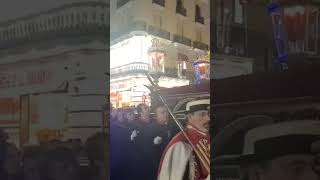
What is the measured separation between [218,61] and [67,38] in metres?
1.30

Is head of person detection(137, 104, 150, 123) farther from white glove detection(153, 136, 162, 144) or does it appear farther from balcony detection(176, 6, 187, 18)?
balcony detection(176, 6, 187, 18)

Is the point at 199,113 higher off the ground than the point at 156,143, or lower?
higher

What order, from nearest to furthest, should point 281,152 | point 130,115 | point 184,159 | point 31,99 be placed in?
point 281,152, point 184,159, point 130,115, point 31,99

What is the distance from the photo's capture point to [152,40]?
3.29 metres

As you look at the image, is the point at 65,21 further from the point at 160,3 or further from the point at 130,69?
the point at 160,3

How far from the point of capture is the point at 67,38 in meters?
3.50

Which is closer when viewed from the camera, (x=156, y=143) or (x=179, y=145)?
(x=179, y=145)

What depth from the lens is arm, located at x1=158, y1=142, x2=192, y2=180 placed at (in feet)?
10.0

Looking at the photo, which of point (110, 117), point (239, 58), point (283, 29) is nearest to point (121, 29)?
point (110, 117)

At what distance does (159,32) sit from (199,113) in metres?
0.62

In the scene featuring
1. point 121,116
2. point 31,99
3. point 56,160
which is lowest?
point 56,160

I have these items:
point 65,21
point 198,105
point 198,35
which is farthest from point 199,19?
point 65,21

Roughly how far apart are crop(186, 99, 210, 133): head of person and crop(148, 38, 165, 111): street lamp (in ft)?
1.02

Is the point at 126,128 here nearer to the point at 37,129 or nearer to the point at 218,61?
the point at 37,129
